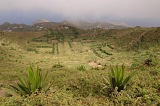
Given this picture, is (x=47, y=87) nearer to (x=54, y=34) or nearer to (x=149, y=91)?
(x=149, y=91)

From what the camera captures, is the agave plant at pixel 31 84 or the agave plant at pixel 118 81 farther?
the agave plant at pixel 118 81

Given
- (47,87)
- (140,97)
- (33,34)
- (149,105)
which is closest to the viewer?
(149,105)

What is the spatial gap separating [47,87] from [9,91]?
109 cm

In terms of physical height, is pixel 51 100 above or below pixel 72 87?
above

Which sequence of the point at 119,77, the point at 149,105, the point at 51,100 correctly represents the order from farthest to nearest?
the point at 119,77 → the point at 149,105 → the point at 51,100

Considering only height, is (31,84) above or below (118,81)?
above

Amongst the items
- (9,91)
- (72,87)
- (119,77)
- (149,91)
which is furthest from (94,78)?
(9,91)

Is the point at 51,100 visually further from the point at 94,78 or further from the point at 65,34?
the point at 65,34

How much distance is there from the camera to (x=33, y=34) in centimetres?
6569

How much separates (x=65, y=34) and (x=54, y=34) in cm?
343

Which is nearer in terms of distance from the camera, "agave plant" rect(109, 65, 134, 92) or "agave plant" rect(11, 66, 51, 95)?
"agave plant" rect(11, 66, 51, 95)

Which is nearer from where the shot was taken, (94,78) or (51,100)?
(51,100)

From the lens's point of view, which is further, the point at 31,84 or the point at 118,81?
the point at 118,81

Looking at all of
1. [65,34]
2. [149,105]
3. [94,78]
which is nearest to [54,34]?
[65,34]
